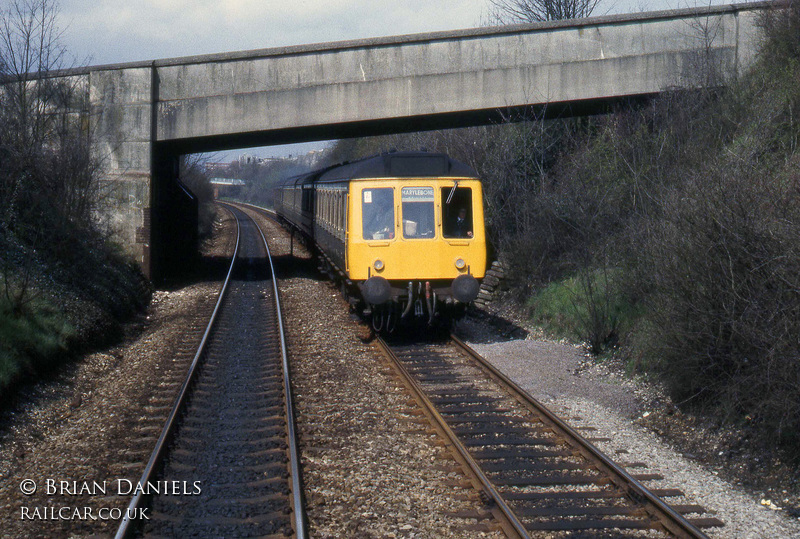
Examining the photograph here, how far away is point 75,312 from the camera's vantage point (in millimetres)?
12406

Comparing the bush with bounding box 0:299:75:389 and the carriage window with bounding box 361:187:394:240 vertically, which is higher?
the carriage window with bounding box 361:187:394:240

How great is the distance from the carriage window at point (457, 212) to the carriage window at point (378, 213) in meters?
0.89

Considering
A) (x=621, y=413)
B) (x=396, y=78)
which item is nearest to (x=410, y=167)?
(x=621, y=413)

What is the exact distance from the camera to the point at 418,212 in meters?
12.2

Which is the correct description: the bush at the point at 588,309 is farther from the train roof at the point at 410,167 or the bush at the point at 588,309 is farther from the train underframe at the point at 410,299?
the train roof at the point at 410,167

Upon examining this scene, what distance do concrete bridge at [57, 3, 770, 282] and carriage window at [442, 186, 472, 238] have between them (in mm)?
5527

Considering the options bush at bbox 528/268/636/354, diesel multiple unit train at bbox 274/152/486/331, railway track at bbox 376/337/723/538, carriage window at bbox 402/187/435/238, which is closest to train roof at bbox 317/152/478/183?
diesel multiple unit train at bbox 274/152/486/331

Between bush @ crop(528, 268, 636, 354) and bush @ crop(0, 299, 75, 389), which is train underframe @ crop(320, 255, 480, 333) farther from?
bush @ crop(0, 299, 75, 389)

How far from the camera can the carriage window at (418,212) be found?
39.9ft

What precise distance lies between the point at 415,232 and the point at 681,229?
4.85 m

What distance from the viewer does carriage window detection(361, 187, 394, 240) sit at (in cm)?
1214

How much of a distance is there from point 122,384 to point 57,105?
10.1m

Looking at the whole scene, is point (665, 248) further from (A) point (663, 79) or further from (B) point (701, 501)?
(A) point (663, 79)

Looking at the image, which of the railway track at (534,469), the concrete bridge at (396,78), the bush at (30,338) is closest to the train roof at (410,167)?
the railway track at (534,469)
